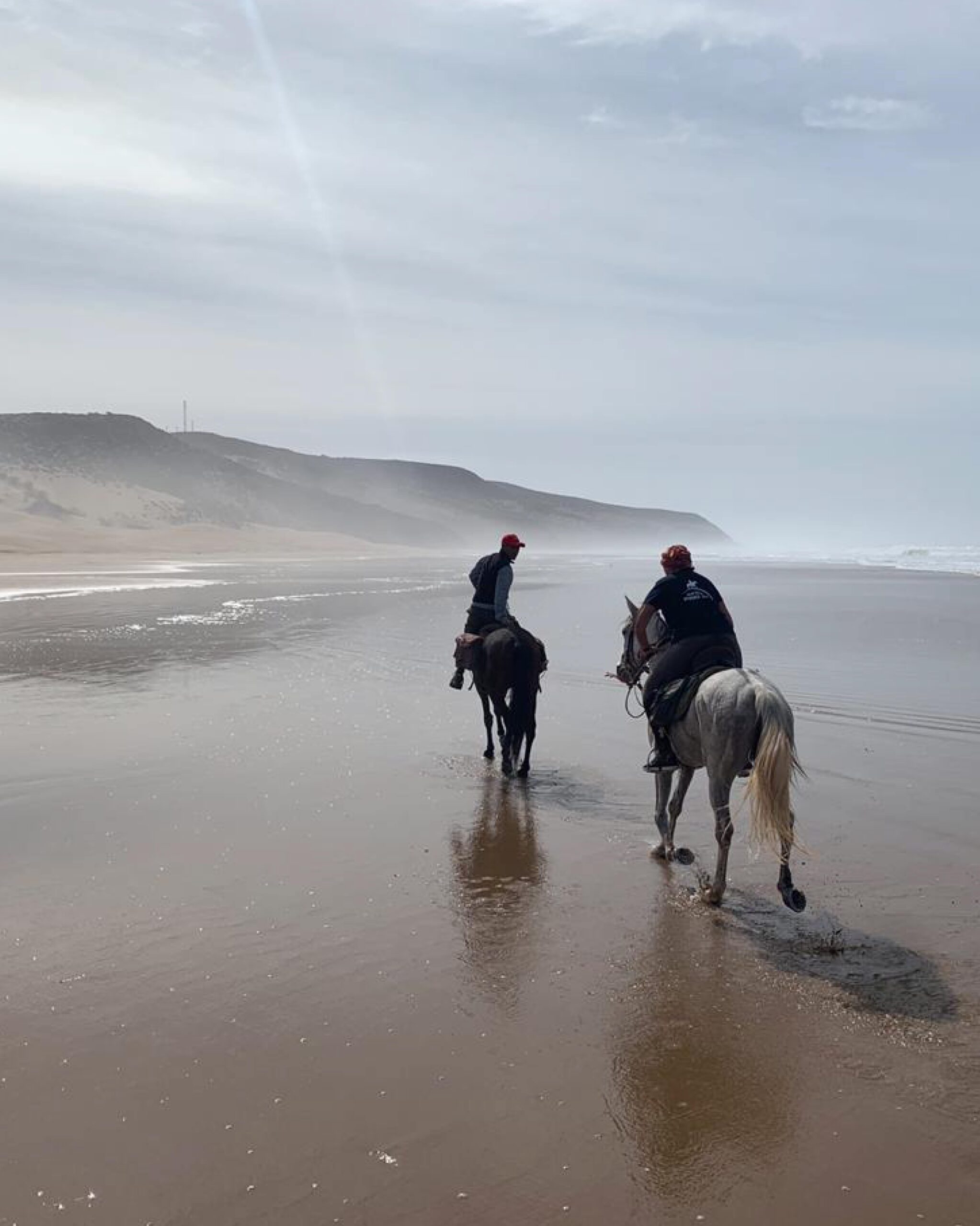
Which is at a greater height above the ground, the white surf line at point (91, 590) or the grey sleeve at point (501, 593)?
the grey sleeve at point (501, 593)

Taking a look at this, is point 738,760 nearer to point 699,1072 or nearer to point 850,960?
point 850,960

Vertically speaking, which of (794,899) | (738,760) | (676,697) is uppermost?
(676,697)

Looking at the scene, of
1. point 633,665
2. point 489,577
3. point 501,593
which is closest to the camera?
point 633,665

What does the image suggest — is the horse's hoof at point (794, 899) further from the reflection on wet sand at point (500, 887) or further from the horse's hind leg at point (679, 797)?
the reflection on wet sand at point (500, 887)

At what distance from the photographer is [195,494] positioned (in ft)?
358

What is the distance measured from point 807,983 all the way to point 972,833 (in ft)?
9.86

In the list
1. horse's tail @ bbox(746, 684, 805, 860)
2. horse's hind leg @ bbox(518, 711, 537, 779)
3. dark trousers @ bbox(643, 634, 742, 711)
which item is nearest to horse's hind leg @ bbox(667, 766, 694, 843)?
dark trousers @ bbox(643, 634, 742, 711)

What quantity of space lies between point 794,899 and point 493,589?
517 cm

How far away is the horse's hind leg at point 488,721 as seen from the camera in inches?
399

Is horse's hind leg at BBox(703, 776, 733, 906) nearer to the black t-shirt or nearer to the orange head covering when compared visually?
the black t-shirt

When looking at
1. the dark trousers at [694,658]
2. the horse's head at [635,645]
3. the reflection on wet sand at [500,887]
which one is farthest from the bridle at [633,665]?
the reflection on wet sand at [500,887]

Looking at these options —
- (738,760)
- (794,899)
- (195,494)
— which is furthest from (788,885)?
(195,494)

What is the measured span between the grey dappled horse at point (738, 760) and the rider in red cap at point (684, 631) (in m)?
0.20

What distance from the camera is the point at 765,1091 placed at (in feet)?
13.3
